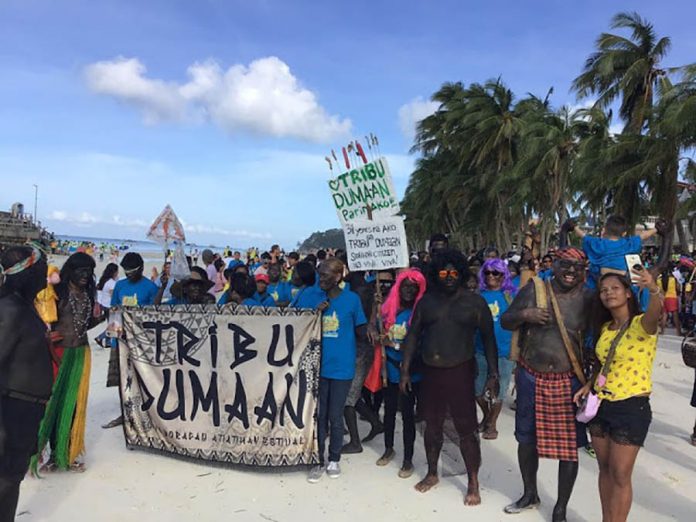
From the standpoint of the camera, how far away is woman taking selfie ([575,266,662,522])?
3174mm

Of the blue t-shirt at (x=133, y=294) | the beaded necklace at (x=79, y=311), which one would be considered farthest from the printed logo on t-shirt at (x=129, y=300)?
the beaded necklace at (x=79, y=311)

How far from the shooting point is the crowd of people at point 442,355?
10.3 ft

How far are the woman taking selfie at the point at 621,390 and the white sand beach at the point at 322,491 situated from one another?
79 cm

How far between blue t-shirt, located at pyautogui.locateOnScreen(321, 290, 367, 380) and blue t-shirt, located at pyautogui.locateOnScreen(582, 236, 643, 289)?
2574 millimetres

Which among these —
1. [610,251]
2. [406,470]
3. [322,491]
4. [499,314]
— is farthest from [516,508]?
[610,251]

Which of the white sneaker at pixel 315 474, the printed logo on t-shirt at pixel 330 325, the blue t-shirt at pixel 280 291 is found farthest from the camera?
the blue t-shirt at pixel 280 291

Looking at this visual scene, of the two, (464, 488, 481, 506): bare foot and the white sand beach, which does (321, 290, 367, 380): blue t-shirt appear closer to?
the white sand beach

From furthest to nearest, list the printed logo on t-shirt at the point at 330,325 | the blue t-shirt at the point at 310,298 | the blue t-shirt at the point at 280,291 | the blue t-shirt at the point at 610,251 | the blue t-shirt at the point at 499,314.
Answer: the blue t-shirt at the point at 280,291 → the blue t-shirt at the point at 499,314 → the blue t-shirt at the point at 610,251 → the blue t-shirt at the point at 310,298 → the printed logo on t-shirt at the point at 330,325

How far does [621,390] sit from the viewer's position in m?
3.21

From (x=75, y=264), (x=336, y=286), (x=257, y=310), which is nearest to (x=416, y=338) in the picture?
(x=336, y=286)

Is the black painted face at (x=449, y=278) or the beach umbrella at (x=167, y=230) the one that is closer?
the black painted face at (x=449, y=278)

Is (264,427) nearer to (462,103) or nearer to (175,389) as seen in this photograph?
(175,389)

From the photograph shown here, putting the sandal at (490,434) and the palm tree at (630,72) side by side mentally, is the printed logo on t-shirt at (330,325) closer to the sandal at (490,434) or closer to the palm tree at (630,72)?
the sandal at (490,434)

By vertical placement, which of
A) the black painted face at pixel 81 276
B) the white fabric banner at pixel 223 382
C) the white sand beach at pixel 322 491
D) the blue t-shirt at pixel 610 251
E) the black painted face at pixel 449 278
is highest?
the blue t-shirt at pixel 610 251
